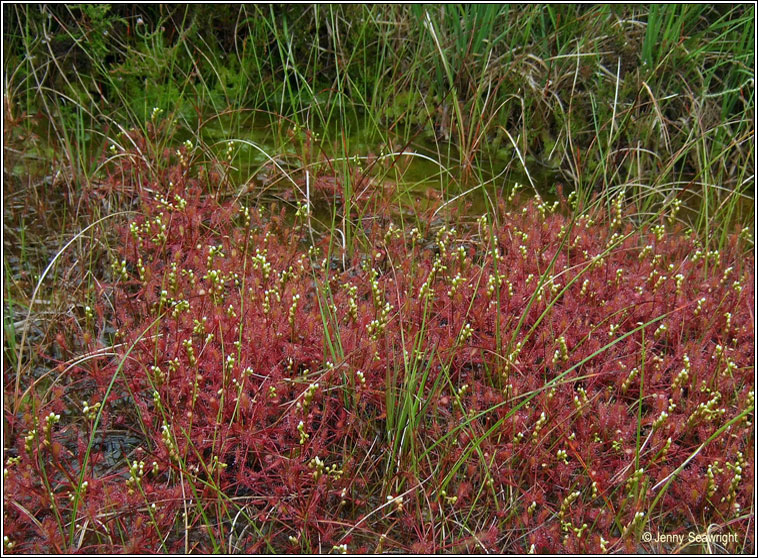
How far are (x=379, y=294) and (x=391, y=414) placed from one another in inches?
26.4

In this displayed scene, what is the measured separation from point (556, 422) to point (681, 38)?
2.61m

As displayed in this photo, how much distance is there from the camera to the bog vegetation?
255cm

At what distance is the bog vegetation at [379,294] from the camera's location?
255cm

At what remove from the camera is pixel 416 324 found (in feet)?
10.0

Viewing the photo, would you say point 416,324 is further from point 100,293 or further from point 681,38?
point 681,38

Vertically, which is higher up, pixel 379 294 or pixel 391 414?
pixel 379 294

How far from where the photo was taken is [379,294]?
319cm

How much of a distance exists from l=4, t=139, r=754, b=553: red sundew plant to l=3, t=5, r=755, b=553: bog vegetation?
1cm

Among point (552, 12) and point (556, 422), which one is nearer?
point (556, 422)

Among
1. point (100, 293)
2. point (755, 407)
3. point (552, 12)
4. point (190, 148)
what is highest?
point (552, 12)

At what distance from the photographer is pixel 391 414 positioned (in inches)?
105

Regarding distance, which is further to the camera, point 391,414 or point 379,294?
point 379,294

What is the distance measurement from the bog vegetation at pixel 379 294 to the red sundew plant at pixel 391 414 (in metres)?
0.01

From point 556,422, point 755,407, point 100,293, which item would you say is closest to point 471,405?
point 556,422
